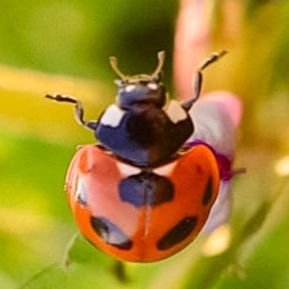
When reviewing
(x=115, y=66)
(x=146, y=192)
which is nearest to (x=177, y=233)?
(x=146, y=192)

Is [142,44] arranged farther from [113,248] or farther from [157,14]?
[113,248]

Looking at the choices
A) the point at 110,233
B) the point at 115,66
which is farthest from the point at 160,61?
the point at 110,233

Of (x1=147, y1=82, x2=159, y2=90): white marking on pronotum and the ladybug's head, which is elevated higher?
(x1=147, y1=82, x2=159, y2=90): white marking on pronotum

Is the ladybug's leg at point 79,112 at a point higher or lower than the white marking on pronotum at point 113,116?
lower

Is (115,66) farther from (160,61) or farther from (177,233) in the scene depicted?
(177,233)

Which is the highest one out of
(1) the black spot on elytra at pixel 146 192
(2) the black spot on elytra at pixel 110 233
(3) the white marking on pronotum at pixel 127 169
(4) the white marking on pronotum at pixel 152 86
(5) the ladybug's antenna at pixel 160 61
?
(4) the white marking on pronotum at pixel 152 86

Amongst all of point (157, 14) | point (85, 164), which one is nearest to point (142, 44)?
point (157, 14)

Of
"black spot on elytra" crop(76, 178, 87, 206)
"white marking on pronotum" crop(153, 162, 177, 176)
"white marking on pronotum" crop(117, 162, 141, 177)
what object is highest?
"white marking on pronotum" crop(153, 162, 177, 176)

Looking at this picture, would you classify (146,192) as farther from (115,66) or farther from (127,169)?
A: (115,66)
